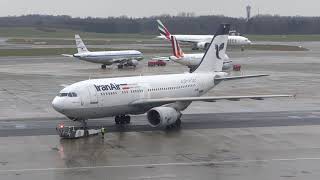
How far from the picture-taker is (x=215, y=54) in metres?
46.1

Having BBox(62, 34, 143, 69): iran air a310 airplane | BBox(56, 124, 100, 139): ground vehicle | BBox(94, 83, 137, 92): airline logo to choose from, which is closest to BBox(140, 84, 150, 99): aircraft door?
BBox(94, 83, 137, 92): airline logo

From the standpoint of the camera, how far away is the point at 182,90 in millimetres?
42594

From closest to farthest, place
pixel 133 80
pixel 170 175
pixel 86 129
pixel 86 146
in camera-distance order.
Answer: pixel 170 175 < pixel 86 146 < pixel 86 129 < pixel 133 80

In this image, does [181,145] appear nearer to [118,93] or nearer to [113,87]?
[118,93]

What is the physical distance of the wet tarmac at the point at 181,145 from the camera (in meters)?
26.8

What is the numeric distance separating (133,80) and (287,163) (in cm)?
1461

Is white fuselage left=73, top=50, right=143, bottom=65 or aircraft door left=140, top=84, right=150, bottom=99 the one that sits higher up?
aircraft door left=140, top=84, right=150, bottom=99

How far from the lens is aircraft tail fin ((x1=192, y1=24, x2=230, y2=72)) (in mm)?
45750

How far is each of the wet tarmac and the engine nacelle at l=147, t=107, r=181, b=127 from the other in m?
0.59

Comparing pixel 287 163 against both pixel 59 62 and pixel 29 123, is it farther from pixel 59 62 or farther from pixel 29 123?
pixel 59 62

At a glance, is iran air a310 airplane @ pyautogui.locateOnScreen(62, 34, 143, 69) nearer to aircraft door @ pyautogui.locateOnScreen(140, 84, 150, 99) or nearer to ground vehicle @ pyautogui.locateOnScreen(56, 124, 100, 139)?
aircraft door @ pyautogui.locateOnScreen(140, 84, 150, 99)

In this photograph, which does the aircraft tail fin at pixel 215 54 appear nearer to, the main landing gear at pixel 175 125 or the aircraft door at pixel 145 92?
the aircraft door at pixel 145 92

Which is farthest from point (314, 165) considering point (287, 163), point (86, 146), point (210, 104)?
point (210, 104)

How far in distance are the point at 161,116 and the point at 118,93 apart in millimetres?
3312
